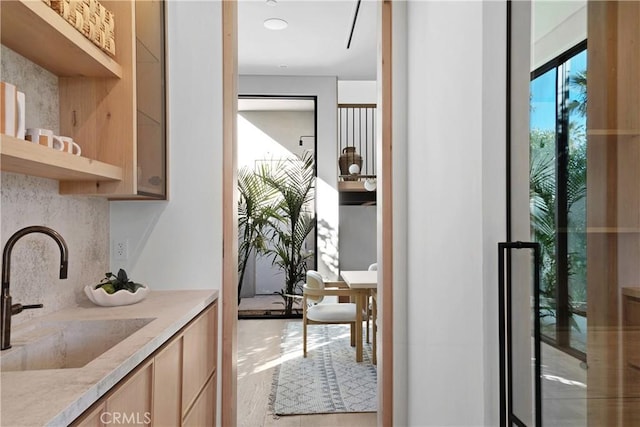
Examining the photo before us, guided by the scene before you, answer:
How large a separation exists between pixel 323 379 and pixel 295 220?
7.94ft

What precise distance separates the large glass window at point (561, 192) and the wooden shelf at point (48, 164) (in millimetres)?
1316

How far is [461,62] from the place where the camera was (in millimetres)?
1546

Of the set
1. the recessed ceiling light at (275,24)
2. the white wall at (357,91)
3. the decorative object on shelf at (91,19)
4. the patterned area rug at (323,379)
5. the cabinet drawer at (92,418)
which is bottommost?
the patterned area rug at (323,379)

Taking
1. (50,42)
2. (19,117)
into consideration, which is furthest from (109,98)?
(19,117)

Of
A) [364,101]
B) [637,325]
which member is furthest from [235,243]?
[364,101]

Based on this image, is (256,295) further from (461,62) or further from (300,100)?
(461,62)

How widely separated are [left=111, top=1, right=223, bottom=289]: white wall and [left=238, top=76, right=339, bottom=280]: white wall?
309 cm

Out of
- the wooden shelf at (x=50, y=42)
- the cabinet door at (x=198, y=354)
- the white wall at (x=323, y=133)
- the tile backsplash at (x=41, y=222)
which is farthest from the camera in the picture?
the white wall at (x=323, y=133)

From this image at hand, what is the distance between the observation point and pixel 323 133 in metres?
5.27

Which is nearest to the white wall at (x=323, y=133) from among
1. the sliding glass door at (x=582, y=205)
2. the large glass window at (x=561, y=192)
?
the sliding glass door at (x=582, y=205)

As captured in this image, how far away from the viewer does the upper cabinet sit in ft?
4.48

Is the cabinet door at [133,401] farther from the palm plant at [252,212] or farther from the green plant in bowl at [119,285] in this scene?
the palm plant at [252,212]

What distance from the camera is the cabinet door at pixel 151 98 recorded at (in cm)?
187

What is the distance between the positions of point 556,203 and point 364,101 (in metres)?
6.52
